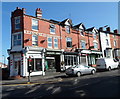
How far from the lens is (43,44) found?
1900cm

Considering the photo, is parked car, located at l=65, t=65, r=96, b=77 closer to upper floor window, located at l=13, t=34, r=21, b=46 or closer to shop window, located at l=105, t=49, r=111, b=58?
upper floor window, located at l=13, t=34, r=21, b=46

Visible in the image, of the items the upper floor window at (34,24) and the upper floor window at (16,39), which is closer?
the upper floor window at (16,39)

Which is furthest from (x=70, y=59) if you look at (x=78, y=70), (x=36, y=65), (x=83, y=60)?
(x=78, y=70)

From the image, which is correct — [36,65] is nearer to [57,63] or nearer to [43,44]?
[43,44]

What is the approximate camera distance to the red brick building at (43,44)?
17.2 metres

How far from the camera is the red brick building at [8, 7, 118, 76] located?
675 inches

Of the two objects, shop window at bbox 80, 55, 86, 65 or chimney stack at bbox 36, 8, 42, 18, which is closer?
chimney stack at bbox 36, 8, 42, 18

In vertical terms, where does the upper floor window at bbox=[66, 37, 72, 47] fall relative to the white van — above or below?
above

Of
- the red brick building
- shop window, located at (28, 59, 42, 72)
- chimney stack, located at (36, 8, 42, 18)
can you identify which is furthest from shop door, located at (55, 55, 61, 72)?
chimney stack, located at (36, 8, 42, 18)

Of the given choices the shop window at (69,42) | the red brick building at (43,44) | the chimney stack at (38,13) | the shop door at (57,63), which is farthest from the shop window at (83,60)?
the chimney stack at (38,13)

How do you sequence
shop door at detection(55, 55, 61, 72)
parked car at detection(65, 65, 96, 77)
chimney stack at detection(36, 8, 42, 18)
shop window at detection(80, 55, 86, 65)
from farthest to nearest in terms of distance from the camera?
1. shop window at detection(80, 55, 86, 65)
2. shop door at detection(55, 55, 61, 72)
3. chimney stack at detection(36, 8, 42, 18)
4. parked car at detection(65, 65, 96, 77)

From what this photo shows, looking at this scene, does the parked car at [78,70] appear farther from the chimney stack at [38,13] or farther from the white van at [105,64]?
the chimney stack at [38,13]

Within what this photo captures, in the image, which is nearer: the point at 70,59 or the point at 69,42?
the point at 70,59

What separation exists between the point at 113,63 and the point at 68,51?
325 inches
